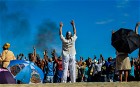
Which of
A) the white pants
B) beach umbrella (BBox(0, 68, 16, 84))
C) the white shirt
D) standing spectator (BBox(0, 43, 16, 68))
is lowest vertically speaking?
beach umbrella (BBox(0, 68, 16, 84))

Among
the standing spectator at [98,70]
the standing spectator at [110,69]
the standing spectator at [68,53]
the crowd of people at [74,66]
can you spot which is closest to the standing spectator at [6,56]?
the crowd of people at [74,66]

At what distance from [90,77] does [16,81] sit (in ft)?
26.7

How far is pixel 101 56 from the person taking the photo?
77.9 feet

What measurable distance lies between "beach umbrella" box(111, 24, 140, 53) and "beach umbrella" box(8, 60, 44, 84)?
2934 millimetres

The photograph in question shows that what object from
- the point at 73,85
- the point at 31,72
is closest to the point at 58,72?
the point at 31,72

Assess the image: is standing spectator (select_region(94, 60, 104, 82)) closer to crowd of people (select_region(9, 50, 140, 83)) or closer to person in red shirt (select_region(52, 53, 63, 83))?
crowd of people (select_region(9, 50, 140, 83))

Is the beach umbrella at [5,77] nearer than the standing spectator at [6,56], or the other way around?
the beach umbrella at [5,77]

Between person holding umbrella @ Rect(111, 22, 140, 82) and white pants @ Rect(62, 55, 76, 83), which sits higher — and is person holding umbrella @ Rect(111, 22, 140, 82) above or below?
above

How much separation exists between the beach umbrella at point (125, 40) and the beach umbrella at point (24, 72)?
2.93m

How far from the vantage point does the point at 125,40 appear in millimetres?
15656

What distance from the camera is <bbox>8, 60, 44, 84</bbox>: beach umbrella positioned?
15.6 meters

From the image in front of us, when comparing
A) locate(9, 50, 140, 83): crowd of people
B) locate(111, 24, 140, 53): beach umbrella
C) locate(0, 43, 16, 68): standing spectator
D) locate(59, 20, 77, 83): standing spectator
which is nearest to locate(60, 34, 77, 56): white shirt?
locate(59, 20, 77, 83): standing spectator

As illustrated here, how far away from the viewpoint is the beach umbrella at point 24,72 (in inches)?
612

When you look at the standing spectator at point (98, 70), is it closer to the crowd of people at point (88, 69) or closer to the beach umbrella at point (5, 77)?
the crowd of people at point (88, 69)
